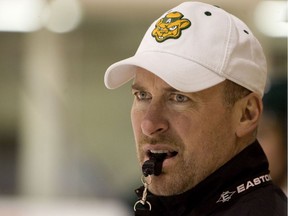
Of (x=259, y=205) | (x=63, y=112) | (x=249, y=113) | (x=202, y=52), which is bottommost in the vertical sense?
(x=63, y=112)

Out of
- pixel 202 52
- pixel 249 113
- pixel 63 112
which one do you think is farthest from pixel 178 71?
pixel 63 112

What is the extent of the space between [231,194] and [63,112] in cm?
172

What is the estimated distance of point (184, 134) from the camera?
113 cm

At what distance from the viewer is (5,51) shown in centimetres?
263

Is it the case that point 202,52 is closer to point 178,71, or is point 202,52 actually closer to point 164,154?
point 178,71

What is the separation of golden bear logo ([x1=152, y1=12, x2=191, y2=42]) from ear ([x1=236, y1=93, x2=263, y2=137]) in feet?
0.57

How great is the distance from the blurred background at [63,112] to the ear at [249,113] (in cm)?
107

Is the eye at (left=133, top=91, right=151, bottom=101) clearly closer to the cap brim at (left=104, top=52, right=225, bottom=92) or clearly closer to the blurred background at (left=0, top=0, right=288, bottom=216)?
the cap brim at (left=104, top=52, right=225, bottom=92)

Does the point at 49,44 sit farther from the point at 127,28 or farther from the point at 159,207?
the point at 159,207

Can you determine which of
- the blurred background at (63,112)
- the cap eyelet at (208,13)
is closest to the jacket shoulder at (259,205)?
the cap eyelet at (208,13)

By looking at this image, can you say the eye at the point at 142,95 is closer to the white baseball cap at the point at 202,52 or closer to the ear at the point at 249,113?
the white baseball cap at the point at 202,52

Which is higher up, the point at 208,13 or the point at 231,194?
the point at 208,13

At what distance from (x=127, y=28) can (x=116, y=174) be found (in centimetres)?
67

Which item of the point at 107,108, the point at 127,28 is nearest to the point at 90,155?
the point at 107,108
